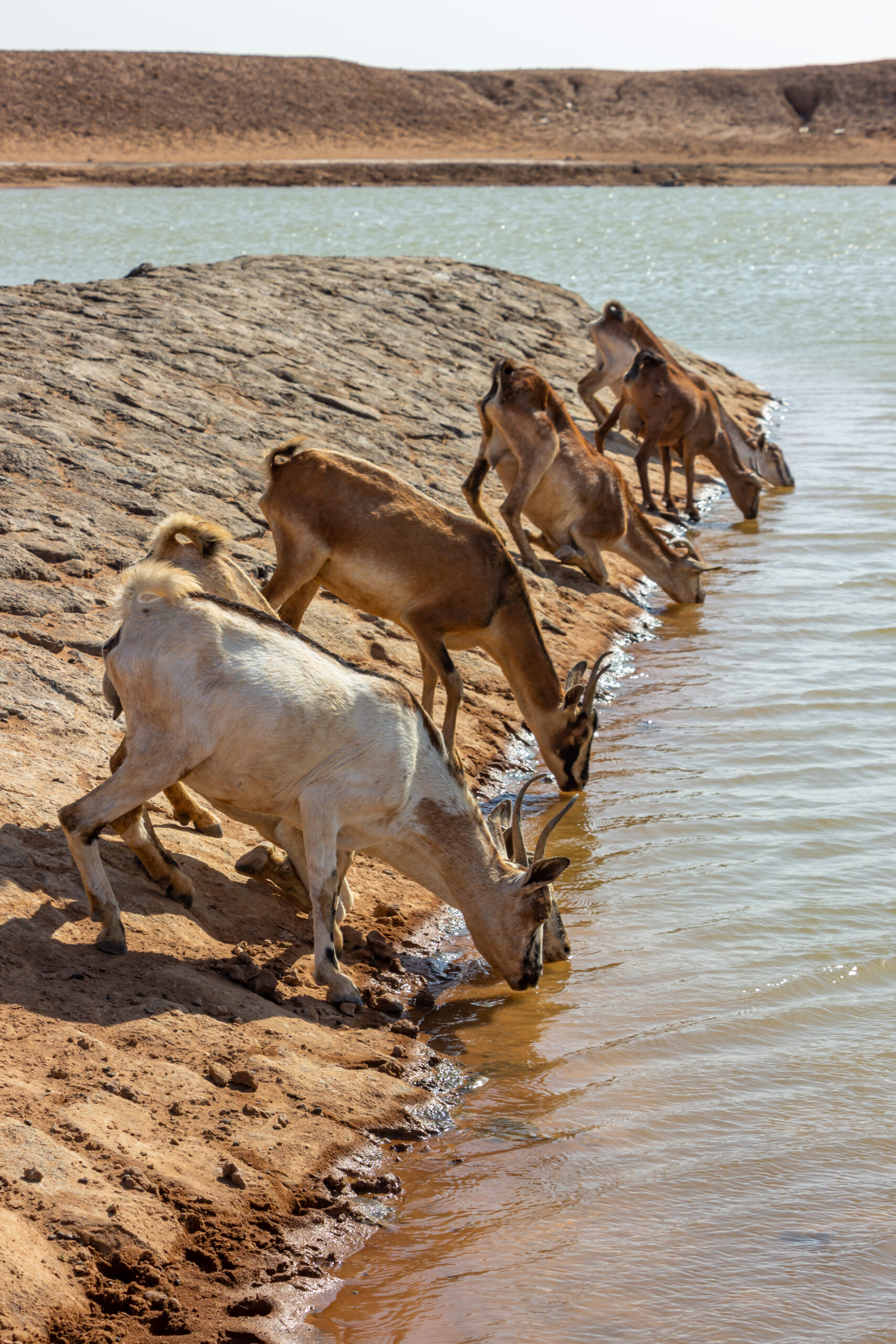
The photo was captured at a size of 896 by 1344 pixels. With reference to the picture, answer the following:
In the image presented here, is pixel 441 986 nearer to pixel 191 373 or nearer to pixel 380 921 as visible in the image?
pixel 380 921

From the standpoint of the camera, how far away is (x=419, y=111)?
87375 millimetres

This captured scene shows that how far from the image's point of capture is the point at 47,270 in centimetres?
2288

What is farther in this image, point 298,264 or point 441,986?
point 298,264

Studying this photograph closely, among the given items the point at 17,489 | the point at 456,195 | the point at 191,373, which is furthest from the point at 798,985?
the point at 456,195

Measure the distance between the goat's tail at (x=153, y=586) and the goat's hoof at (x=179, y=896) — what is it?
1131 mm

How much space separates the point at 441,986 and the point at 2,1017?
6.89 feet

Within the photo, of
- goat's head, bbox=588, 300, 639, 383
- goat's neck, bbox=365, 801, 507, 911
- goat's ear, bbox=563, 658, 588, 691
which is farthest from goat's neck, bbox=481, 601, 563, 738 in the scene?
goat's head, bbox=588, 300, 639, 383

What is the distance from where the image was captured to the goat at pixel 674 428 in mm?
14297

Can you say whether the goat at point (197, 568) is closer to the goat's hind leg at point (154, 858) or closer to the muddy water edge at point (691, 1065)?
the goat's hind leg at point (154, 858)

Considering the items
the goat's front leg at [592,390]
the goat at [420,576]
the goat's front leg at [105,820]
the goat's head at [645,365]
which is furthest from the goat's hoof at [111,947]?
the goat's front leg at [592,390]

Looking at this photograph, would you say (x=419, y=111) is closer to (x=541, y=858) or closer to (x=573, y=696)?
(x=573, y=696)

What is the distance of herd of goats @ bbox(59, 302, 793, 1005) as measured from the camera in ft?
16.1

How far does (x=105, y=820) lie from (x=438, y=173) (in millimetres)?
62073

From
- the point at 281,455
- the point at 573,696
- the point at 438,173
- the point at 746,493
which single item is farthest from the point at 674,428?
the point at 438,173
